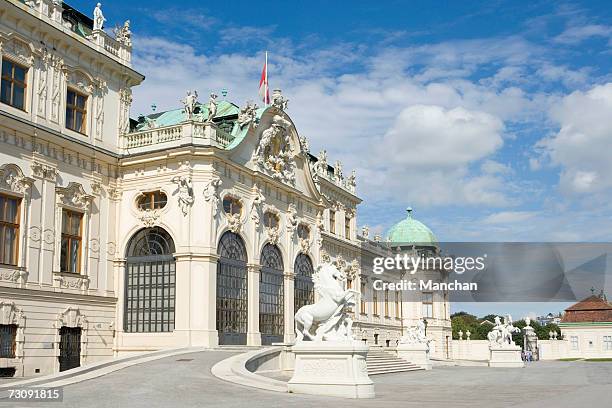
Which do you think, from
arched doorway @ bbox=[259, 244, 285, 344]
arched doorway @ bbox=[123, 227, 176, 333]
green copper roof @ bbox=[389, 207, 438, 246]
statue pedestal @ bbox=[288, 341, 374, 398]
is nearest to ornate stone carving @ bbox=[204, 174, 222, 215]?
arched doorway @ bbox=[123, 227, 176, 333]

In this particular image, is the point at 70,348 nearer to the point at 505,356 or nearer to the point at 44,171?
the point at 44,171

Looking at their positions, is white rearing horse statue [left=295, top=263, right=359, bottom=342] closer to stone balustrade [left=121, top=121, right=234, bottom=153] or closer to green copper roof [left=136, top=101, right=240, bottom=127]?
stone balustrade [left=121, top=121, right=234, bottom=153]

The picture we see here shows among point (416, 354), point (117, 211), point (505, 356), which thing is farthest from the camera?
point (505, 356)

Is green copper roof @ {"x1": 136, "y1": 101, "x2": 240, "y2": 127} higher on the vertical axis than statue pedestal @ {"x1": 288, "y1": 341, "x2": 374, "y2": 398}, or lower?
higher

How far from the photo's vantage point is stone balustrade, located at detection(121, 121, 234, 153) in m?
31.8

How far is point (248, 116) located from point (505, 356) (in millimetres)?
20544

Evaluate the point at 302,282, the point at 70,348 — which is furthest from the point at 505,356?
the point at 70,348

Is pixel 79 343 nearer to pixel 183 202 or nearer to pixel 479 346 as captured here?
pixel 183 202

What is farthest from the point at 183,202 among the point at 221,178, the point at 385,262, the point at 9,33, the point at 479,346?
the point at 479,346

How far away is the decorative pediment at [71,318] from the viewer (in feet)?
94.6

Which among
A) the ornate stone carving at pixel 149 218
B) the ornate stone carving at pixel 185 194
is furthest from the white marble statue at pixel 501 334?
the ornate stone carving at pixel 149 218

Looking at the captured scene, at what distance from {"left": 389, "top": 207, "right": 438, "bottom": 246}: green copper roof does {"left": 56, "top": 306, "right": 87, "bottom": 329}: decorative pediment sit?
49343 mm

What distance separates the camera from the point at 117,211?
3278cm

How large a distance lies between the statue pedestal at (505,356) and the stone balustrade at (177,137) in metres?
20.4
